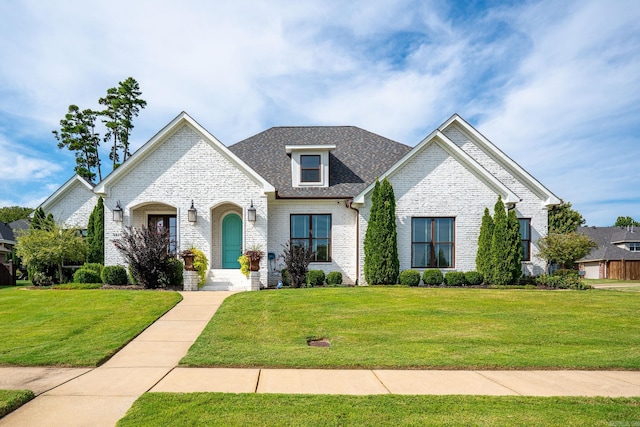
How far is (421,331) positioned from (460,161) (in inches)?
409

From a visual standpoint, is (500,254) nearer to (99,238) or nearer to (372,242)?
(372,242)

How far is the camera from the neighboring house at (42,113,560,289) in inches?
632

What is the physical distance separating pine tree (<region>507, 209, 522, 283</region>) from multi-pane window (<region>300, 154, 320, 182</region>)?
837 cm

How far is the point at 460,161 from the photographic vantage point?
16.8 meters

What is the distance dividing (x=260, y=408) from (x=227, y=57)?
11.6m

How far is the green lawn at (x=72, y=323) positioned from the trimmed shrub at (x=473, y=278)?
36.3ft

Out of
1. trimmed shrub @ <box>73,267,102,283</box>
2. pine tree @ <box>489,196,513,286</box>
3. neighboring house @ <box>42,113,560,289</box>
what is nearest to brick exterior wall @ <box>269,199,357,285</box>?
neighboring house @ <box>42,113,560,289</box>

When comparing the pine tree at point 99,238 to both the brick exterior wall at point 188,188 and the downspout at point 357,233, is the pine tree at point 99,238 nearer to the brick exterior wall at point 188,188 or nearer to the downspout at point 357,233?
the brick exterior wall at point 188,188

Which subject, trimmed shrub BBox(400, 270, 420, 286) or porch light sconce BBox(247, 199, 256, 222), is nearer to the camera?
trimmed shrub BBox(400, 270, 420, 286)

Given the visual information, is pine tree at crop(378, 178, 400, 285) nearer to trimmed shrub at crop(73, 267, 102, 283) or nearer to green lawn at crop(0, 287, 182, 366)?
green lawn at crop(0, 287, 182, 366)

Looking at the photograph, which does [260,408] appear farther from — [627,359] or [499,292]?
[499,292]

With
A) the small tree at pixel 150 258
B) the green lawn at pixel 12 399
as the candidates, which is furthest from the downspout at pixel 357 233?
the green lawn at pixel 12 399

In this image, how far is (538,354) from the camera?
7004mm

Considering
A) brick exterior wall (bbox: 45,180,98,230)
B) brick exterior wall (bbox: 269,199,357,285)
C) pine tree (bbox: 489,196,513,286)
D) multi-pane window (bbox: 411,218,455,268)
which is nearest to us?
pine tree (bbox: 489,196,513,286)
